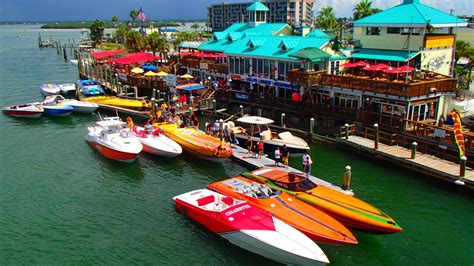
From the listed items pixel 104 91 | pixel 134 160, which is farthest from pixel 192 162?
pixel 104 91

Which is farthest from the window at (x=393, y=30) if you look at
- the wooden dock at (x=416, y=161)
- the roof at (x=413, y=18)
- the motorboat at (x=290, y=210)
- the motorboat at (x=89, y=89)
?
the motorboat at (x=89, y=89)

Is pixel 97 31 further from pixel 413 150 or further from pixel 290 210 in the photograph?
pixel 290 210

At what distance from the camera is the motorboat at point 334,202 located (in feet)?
59.7

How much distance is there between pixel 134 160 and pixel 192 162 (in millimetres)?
4253

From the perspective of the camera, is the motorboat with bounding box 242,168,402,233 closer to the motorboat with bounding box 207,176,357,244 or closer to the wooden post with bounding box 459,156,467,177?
the motorboat with bounding box 207,176,357,244

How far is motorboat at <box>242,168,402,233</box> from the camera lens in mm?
18188

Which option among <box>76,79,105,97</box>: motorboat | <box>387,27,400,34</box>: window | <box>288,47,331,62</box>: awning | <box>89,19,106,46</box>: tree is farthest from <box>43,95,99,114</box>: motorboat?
<box>89,19,106,46</box>: tree

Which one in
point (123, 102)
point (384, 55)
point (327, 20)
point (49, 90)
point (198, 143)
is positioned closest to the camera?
point (198, 143)

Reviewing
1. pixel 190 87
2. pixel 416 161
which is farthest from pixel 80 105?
pixel 416 161

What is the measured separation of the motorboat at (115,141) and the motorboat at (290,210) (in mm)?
8866

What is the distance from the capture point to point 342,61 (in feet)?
124

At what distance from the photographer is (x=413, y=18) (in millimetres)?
32812

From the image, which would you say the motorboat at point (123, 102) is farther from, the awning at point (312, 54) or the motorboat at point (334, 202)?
the motorboat at point (334, 202)

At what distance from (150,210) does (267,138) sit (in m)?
11.3
